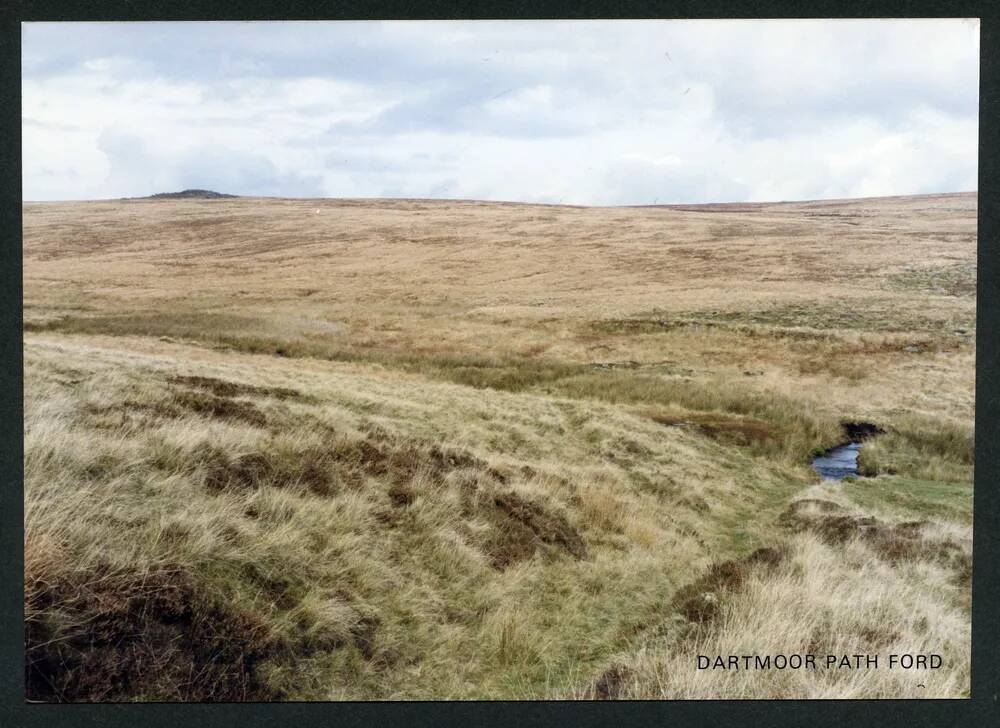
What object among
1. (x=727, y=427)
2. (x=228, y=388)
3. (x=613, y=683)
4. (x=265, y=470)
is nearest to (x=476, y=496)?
(x=265, y=470)

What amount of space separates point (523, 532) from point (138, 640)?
11.9 ft

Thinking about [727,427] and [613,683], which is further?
[727,427]

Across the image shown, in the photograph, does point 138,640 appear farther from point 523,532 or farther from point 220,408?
point 523,532

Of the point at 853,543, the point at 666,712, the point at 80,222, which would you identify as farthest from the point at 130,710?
the point at 80,222

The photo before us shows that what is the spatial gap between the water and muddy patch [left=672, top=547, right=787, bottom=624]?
4161 millimetres

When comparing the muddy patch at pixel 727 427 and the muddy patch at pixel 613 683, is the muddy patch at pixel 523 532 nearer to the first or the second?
the muddy patch at pixel 613 683

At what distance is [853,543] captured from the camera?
7496mm

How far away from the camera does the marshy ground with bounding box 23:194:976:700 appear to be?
5066 mm

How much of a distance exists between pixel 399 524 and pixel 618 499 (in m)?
3.26

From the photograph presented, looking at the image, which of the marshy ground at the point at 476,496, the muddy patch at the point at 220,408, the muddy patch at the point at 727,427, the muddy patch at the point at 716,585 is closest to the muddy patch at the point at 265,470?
the marshy ground at the point at 476,496

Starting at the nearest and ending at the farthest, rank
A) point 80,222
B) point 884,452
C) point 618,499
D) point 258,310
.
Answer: point 618,499 → point 884,452 → point 80,222 → point 258,310

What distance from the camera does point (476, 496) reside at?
733 centimetres

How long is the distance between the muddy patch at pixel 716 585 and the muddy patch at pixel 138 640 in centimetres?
377

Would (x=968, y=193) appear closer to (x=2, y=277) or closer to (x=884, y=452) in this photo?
(x=884, y=452)
